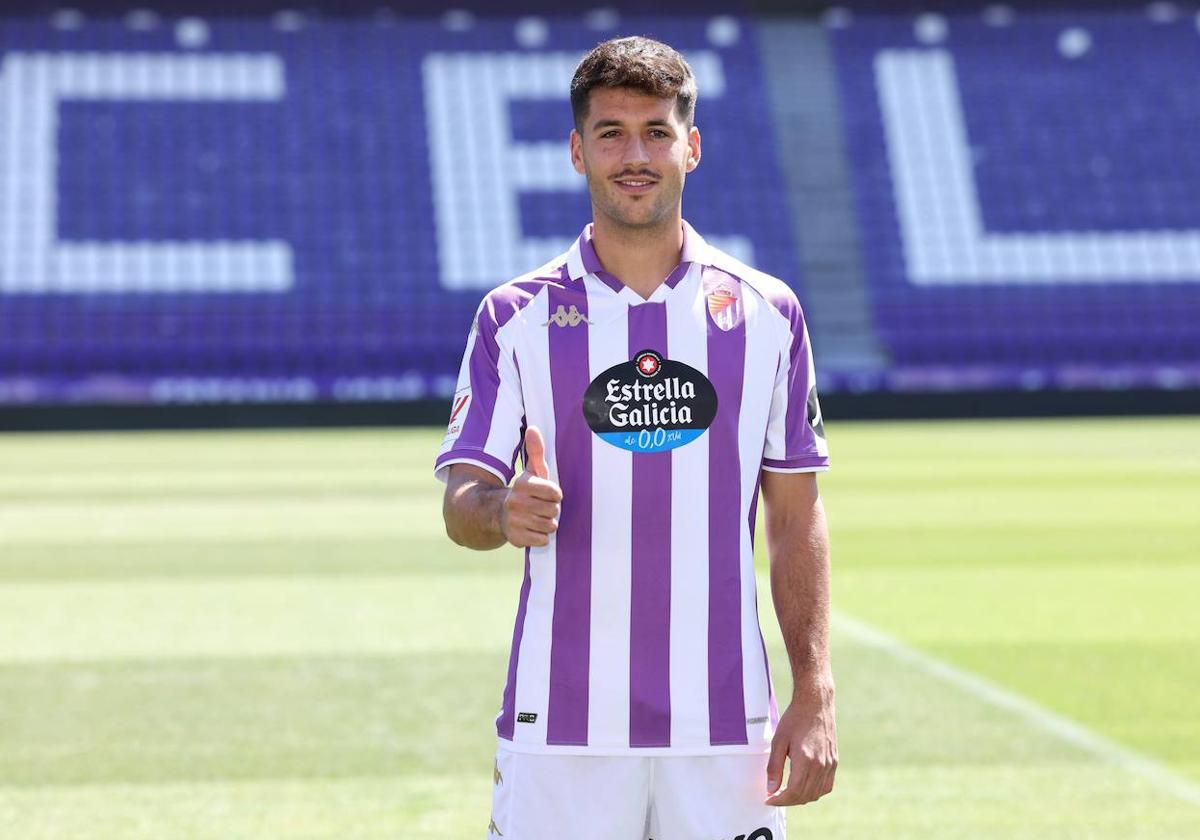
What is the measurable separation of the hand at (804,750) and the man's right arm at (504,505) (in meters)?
0.52

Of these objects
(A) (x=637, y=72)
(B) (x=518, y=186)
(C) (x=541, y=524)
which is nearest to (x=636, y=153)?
(A) (x=637, y=72)

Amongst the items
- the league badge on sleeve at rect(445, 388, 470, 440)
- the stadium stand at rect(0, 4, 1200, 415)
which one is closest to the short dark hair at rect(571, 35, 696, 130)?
the league badge on sleeve at rect(445, 388, 470, 440)

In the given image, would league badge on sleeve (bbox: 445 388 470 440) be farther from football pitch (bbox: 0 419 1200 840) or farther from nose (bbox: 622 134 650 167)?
football pitch (bbox: 0 419 1200 840)

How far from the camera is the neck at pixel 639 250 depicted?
110 inches

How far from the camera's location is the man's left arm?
271 centimetres

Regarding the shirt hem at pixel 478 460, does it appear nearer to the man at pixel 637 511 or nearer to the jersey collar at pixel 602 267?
the man at pixel 637 511

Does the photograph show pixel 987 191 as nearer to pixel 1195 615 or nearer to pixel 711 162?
pixel 711 162

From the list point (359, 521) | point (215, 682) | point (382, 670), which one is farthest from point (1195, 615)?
point (359, 521)

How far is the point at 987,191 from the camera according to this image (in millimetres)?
30438

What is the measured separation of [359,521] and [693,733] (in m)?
10.4

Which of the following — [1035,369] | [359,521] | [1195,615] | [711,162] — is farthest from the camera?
[711,162]

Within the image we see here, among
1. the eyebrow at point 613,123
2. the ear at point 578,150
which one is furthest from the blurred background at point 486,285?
the eyebrow at point 613,123

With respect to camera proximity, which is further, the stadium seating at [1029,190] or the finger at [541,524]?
the stadium seating at [1029,190]

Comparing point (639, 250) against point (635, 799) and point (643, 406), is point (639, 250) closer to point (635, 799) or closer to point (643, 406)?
point (643, 406)
